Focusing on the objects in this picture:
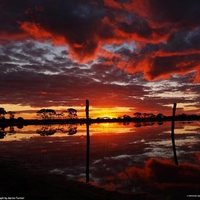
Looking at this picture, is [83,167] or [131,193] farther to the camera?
[83,167]

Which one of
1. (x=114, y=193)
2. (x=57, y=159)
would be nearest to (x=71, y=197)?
(x=114, y=193)

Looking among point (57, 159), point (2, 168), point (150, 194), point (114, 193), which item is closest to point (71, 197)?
point (114, 193)

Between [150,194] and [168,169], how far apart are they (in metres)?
4.43

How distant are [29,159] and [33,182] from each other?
728cm

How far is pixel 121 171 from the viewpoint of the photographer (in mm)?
12344

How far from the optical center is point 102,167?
13469mm

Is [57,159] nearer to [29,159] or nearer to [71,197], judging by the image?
[29,159]

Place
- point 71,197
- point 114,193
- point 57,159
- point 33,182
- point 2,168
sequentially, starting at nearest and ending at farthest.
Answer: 1. point 71,197
2. point 114,193
3. point 33,182
4. point 2,168
5. point 57,159

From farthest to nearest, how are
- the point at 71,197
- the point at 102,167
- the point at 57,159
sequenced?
the point at 57,159 < the point at 102,167 < the point at 71,197

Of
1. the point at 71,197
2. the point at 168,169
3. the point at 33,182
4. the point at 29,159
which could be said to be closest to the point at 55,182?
the point at 33,182

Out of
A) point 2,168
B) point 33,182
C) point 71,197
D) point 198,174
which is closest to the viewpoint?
point 71,197

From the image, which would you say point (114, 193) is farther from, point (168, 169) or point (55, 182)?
point (168, 169)

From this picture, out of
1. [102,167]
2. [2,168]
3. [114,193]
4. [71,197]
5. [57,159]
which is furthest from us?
[57,159]

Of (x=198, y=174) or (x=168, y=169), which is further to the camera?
(x=168, y=169)
